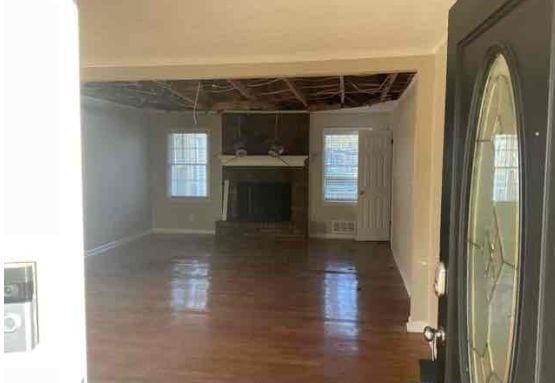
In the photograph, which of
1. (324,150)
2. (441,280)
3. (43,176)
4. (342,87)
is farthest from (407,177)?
(43,176)

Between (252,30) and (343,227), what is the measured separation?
6.32 metres

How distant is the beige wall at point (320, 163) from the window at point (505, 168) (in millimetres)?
7726

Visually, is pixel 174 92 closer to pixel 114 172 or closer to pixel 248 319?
pixel 114 172

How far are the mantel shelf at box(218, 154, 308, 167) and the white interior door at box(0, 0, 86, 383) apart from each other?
798cm

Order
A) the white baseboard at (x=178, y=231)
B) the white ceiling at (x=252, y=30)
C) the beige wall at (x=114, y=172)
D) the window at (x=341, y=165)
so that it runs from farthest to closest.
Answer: the white baseboard at (x=178, y=231)
the window at (x=341, y=165)
the beige wall at (x=114, y=172)
the white ceiling at (x=252, y=30)

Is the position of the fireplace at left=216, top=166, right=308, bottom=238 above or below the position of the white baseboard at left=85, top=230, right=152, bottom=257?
above

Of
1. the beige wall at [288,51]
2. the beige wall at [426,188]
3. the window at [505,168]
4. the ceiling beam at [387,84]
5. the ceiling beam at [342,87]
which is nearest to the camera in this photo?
the window at [505,168]

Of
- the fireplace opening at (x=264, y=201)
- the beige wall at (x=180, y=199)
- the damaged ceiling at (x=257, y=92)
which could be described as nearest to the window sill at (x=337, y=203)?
the fireplace opening at (x=264, y=201)

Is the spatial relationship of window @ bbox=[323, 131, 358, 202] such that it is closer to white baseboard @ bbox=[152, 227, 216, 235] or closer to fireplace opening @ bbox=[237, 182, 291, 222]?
fireplace opening @ bbox=[237, 182, 291, 222]

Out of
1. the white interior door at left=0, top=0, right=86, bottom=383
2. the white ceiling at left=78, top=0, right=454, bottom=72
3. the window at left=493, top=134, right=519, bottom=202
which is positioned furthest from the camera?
the white ceiling at left=78, top=0, right=454, bottom=72

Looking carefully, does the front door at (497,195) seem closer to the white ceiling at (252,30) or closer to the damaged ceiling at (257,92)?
the white ceiling at (252,30)

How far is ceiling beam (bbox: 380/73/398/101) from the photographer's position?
16.8 ft

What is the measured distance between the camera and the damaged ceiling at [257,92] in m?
5.55

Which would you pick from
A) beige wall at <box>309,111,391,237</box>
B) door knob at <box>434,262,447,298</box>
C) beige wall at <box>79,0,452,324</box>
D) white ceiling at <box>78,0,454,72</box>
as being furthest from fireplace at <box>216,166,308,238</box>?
door knob at <box>434,262,447,298</box>
